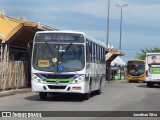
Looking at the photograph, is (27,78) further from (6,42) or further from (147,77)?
(147,77)

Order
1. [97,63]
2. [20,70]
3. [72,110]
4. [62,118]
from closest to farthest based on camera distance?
[62,118] < [72,110] < [97,63] < [20,70]

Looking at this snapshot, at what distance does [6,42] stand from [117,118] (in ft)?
42.4

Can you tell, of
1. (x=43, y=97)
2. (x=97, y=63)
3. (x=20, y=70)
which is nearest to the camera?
(x=43, y=97)

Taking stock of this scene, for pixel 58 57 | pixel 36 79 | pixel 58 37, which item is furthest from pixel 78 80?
pixel 58 37

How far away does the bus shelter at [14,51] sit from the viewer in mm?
23314

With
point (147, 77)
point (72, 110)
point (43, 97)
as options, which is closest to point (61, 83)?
point (43, 97)

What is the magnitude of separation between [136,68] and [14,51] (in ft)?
98.3

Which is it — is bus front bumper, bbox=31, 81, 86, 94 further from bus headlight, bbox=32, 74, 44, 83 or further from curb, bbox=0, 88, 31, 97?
curb, bbox=0, 88, 31, 97

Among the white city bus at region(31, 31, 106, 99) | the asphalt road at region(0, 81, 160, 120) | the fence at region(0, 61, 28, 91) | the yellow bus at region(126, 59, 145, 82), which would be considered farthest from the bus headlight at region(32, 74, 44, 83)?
the yellow bus at region(126, 59, 145, 82)

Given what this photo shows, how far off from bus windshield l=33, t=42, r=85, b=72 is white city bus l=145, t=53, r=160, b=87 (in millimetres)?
19611

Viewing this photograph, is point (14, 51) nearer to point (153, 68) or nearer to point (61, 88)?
point (61, 88)

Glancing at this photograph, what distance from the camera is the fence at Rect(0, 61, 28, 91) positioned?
74.5 feet

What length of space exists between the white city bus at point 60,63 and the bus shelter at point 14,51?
3.86m

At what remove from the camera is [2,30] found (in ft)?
86.7
